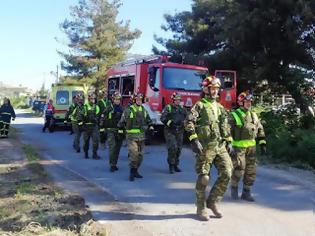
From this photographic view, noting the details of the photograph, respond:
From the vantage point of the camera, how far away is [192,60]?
21688mm

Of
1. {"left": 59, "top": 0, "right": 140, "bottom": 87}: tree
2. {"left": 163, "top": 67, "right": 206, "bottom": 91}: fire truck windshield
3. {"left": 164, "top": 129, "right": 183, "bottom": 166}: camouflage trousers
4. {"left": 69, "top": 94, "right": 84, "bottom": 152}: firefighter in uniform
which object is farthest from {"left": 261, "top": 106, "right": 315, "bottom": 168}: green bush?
{"left": 59, "top": 0, "right": 140, "bottom": 87}: tree

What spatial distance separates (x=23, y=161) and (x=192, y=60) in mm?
9866

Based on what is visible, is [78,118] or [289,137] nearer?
[289,137]

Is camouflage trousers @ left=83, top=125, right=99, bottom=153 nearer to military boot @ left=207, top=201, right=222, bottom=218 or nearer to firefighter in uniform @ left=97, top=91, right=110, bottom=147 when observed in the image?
firefighter in uniform @ left=97, top=91, right=110, bottom=147

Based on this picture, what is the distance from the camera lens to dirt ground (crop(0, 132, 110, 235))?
678 cm

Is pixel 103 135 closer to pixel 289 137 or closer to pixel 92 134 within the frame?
pixel 92 134

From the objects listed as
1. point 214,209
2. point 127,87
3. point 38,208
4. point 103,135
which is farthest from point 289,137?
point 38,208

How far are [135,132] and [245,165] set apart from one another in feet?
9.53

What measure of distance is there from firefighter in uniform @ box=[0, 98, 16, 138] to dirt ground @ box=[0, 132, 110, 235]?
29.1 ft

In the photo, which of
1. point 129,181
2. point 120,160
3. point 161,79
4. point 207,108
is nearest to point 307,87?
point 161,79

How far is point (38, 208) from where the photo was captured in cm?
809

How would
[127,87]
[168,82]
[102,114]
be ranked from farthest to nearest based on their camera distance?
[127,87]
[168,82]
[102,114]

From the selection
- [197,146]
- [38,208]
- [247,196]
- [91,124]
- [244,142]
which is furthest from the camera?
[91,124]

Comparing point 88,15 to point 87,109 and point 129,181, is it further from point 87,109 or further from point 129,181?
point 129,181
